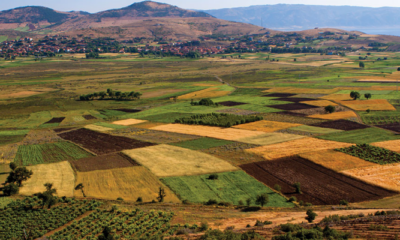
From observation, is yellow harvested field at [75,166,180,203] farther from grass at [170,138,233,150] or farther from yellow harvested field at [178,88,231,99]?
yellow harvested field at [178,88,231,99]

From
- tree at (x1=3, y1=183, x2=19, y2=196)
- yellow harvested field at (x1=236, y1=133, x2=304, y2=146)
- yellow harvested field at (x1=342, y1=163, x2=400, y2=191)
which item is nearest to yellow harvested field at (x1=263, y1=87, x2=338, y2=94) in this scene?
yellow harvested field at (x1=236, y1=133, x2=304, y2=146)

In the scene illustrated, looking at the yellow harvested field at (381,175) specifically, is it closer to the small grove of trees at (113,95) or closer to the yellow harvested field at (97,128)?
the yellow harvested field at (97,128)

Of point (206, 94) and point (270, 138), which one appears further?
point (206, 94)

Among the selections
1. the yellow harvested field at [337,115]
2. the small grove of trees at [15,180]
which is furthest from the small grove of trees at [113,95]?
the small grove of trees at [15,180]

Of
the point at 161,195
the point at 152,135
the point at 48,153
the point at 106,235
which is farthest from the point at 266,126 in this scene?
the point at 106,235

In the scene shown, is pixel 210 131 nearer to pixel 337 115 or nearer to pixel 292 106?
pixel 337 115

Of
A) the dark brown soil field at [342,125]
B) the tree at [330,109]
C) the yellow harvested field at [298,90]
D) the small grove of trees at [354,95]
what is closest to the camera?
the dark brown soil field at [342,125]

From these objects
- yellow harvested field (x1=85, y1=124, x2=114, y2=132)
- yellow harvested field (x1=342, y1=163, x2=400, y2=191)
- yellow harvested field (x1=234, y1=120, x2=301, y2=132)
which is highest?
yellow harvested field (x1=234, y1=120, x2=301, y2=132)
